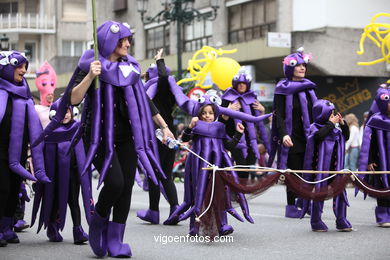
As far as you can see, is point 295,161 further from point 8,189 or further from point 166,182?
point 8,189

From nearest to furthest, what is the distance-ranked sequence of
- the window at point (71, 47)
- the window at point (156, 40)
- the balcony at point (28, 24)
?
the window at point (156, 40) < the balcony at point (28, 24) < the window at point (71, 47)

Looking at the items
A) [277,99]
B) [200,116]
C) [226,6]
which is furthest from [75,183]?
[226,6]

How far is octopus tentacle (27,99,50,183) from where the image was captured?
8.66 metres

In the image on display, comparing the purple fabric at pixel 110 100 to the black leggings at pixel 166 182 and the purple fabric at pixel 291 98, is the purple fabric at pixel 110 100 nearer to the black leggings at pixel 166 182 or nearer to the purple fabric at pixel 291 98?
the black leggings at pixel 166 182

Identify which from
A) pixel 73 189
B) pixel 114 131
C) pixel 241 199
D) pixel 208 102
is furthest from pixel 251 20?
pixel 114 131

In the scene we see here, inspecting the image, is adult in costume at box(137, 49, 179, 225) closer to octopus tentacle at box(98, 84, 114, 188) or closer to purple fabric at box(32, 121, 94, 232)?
purple fabric at box(32, 121, 94, 232)

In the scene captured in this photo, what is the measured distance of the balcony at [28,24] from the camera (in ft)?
190

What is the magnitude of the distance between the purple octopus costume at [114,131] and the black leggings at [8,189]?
1.15 metres

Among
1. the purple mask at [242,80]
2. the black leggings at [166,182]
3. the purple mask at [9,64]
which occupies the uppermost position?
the purple mask at [9,64]

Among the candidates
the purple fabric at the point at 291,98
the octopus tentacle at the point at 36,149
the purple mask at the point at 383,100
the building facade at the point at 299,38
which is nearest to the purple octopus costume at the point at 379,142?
the purple mask at the point at 383,100

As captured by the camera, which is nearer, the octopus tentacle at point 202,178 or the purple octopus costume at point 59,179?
the purple octopus costume at point 59,179

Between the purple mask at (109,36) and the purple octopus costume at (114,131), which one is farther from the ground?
the purple mask at (109,36)

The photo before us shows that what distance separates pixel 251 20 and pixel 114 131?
86.8 feet

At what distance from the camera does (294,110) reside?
11.4 m
